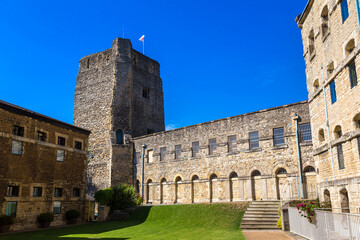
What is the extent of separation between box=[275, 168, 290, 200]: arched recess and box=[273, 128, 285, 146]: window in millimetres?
1876

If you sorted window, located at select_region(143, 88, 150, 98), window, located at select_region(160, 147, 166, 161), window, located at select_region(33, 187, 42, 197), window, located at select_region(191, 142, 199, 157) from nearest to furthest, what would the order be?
1. window, located at select_region(33, 187, 42, 197)
2. window, located at select_region(191, 142, 199, 157)
3. window, located at select_region(160, 147, 166, 161)
4. window, located at select_region(143, 88, 150, 98)

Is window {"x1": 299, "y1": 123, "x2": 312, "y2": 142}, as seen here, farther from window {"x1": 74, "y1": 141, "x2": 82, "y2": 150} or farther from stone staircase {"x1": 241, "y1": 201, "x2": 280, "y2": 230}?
window {"x1": 74, "y1": 141, "x2": 82, "y2": 150}

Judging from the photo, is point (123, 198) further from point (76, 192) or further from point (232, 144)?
point (232, 144)

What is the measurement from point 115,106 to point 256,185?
57.0 feet

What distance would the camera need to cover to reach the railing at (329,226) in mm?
8398

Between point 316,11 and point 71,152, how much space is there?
18.7m

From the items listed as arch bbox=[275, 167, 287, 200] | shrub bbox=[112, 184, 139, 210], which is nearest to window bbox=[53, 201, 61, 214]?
shrub bbox=[112, 184, 139, 210]

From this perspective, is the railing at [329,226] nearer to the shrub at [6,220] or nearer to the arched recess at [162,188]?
the shrub at [6,220]

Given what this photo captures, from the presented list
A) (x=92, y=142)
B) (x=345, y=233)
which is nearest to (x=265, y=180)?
(x=345, y=233)

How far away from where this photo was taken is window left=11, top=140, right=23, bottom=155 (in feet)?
63.9

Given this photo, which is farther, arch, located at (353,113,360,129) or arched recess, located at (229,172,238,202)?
arched recess, located at (229,172,238,202)

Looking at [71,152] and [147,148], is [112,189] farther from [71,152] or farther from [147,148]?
[147,148]

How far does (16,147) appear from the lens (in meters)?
19.7

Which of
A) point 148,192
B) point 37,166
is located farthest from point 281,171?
point 37,166
